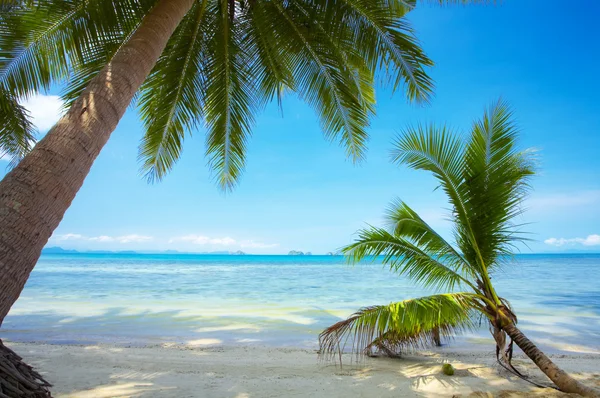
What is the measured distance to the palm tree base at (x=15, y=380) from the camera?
68.9 inches

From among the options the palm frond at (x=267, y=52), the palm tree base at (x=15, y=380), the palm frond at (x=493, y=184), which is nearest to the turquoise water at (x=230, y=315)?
the palm frond at (x=493, y=184)

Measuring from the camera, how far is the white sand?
15.1 feet

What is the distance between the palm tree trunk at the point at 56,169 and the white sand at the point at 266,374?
2.89 meters

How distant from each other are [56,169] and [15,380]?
133cm

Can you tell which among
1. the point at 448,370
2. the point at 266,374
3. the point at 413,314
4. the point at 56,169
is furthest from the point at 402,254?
the point at 56,169

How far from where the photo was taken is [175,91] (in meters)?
7.03

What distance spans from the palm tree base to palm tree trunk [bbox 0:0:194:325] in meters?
0.30

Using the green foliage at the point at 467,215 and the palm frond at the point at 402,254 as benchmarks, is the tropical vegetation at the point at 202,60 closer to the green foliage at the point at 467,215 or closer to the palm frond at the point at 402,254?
the green foliage at the point at 467,215

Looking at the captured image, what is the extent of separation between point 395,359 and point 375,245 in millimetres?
2497

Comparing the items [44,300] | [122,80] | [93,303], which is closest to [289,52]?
[122,80]

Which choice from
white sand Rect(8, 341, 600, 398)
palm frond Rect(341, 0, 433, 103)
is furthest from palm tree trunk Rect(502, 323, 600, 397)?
palm frond Rect(341, 0, 433, 103)

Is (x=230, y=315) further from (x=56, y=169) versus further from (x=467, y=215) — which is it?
(x=56, y=169)

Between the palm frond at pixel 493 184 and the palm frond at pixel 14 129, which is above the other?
the palm frond at pixel 14 129

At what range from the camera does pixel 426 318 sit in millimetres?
4480
